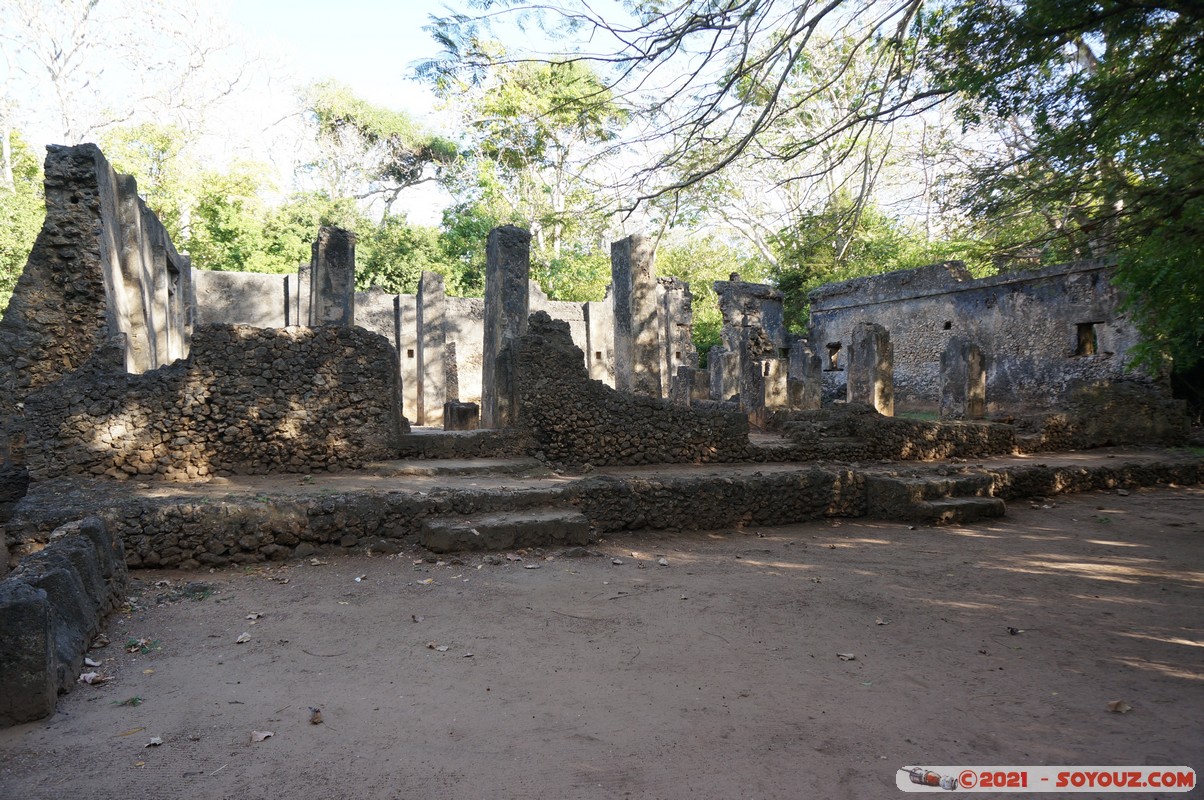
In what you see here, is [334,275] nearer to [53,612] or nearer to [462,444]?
[462,444]

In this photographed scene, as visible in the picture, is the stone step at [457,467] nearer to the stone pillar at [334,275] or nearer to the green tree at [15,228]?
the stone pillar at [334,275]

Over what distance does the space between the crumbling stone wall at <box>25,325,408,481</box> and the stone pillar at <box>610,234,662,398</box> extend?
549cm

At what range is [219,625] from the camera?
188 inches

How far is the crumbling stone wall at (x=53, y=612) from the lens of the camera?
10.4ft

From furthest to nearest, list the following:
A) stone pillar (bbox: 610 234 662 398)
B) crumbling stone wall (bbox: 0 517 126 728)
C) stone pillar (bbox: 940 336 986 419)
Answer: stone pillar (bbox: 940 336 986 419) → stone pillar (bbox: 610 234 662 398) → crumbling stone wall (bbox: 0 517 126 728)

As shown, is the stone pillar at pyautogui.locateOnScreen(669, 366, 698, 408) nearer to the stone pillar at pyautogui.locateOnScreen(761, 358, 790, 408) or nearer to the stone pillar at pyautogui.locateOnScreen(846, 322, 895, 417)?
the stone pillar at pyautogui.locateOnScreen(761, 358, 790, 408)

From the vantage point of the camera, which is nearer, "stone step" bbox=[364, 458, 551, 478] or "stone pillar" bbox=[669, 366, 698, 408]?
"stone step" bbox=[364, 458, 551, 478]

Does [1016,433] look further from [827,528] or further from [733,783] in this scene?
[733,783]

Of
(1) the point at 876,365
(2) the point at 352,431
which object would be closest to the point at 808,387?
(1) the point at 876,365

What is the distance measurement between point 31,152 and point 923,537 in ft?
90.9

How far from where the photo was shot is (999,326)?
19.8 meters

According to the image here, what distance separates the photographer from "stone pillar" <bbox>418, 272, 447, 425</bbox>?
61.6 ft

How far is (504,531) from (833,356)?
798 inches

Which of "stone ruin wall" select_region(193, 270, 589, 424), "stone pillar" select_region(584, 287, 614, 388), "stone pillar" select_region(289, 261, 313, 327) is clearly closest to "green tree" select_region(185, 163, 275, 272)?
"stone ruin wall" select_region(193, 270, 589, 424)
